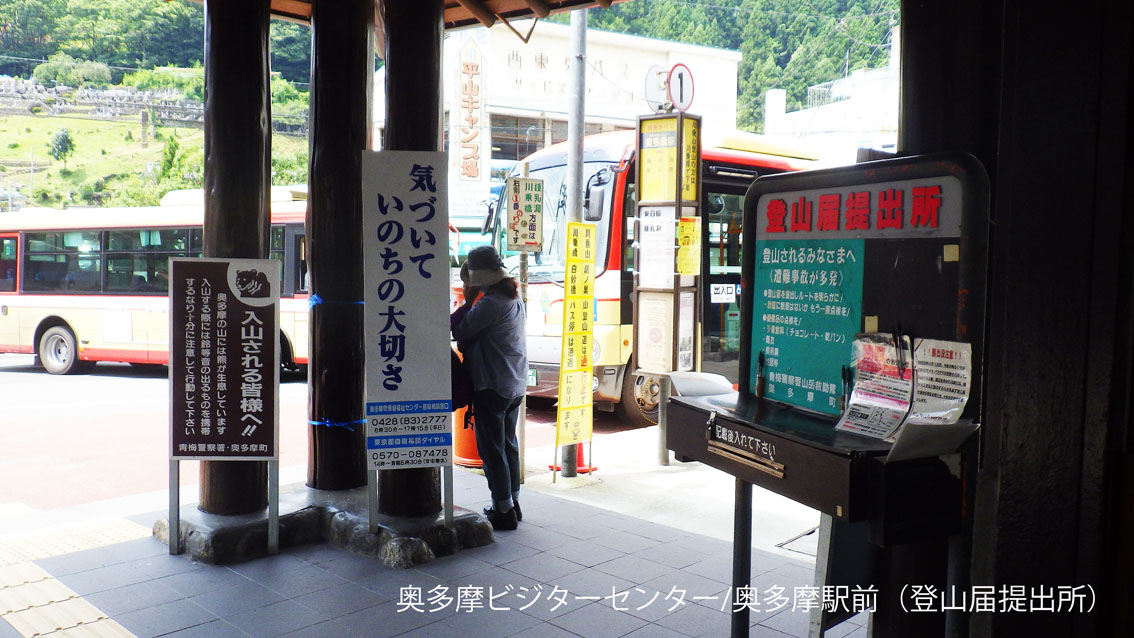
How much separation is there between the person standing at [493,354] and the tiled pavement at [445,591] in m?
0.36

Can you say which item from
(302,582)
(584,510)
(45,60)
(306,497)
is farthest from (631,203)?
(45,60)

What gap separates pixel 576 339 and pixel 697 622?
3.24m

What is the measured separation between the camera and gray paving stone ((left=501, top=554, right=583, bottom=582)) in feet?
15.8

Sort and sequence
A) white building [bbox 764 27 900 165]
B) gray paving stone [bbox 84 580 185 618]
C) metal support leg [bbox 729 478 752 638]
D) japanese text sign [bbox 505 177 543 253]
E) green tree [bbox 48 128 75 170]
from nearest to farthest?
1. metal support leg [bbox 729 478 752 638]
2. gray paving stone [bbox 84 580 185 618]
3. japanese text sign [bbox 505 177 543 253]
4. white building [bbox 764 27 900 165]
5. green tree [bbox 48 128 75 170]

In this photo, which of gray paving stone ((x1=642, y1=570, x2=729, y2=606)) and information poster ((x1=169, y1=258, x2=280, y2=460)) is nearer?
gray paving stone ((x1=642, y1=570, x2=729, y2=606))

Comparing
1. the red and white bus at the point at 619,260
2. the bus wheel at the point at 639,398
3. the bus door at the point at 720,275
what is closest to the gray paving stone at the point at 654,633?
the red and white bus at the point at 619,260

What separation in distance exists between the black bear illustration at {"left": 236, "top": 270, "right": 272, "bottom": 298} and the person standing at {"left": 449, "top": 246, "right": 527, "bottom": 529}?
1.11 metres

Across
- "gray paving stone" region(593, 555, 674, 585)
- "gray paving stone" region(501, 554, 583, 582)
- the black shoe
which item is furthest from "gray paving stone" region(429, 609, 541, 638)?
the black shoe

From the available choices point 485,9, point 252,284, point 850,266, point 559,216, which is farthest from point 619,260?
point 850,266

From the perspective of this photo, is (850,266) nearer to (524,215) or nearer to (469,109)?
(524,215)

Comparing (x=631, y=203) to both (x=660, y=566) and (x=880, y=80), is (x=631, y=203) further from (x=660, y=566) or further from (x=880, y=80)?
(x=880, y=80)

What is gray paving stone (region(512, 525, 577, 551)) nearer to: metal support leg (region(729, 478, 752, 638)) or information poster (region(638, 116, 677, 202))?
metal support leg (region(729, 478, 752, 638))

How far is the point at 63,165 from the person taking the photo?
39625 millimetres

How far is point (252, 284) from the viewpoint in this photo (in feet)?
16.2
